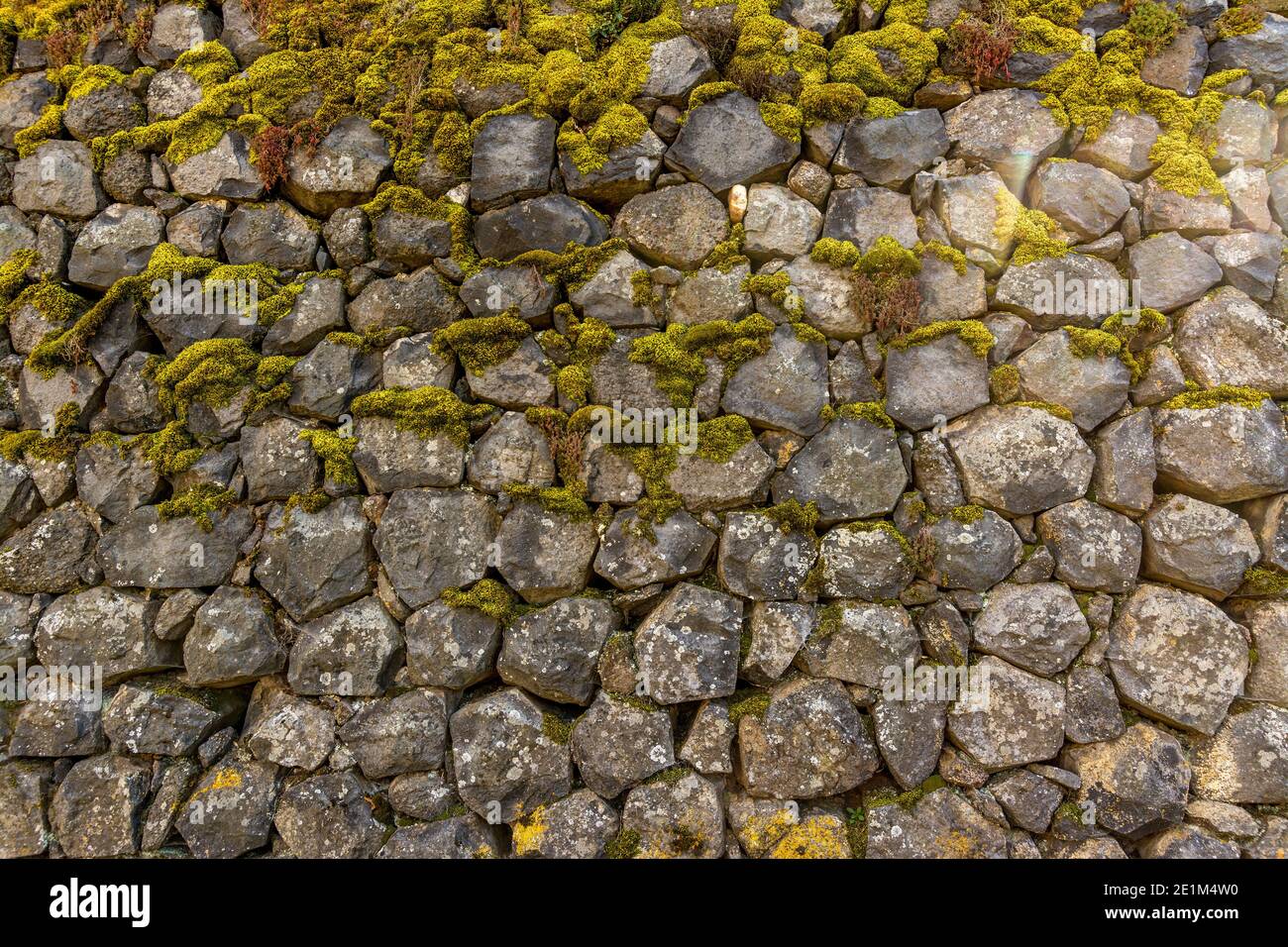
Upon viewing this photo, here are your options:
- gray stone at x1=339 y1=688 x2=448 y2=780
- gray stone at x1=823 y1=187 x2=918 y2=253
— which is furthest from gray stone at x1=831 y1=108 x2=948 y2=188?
gray stone at x1=339 y1=688 x2=448 y2=780

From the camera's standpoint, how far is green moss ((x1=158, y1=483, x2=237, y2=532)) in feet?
13.9

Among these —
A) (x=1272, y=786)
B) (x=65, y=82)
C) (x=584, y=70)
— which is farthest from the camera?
(x=65, y=82)

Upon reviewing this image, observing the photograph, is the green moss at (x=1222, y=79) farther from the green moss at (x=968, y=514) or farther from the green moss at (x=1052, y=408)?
the green moss at (x=968, y=514)

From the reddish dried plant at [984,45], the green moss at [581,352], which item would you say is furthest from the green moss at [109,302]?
the reddish dried plant at [984,45]

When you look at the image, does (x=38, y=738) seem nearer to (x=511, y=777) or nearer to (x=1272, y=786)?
(x=511, y=777)

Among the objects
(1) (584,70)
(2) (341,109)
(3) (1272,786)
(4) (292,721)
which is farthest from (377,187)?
(3) (1272,786)

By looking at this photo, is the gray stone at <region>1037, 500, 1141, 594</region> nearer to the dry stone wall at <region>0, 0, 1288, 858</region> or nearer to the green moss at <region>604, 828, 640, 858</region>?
the dry stone wall at <region>0, 0, 1288, 858</region>

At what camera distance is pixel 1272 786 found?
3.71 meters

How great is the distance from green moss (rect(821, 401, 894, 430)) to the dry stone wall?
0.03 meters

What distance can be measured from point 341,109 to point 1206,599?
638cm

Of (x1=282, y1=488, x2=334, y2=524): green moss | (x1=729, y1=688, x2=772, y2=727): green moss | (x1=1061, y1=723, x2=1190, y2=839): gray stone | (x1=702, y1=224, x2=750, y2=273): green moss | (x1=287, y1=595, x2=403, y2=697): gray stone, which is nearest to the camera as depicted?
(x1=1061, y1=723, x2=1190, y2=839): gray stone

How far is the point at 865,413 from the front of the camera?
4.10 metres

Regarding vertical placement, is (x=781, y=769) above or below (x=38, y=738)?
above

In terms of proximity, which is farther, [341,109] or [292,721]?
[341,109]
